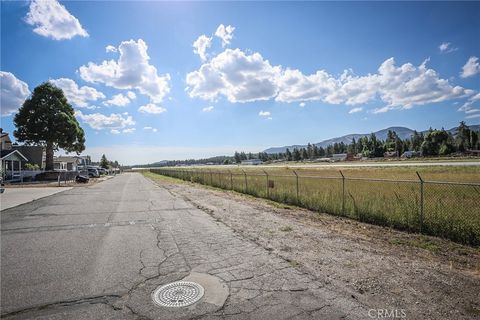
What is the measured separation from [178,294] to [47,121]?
44399 millimetres

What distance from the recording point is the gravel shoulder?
13.0 feet

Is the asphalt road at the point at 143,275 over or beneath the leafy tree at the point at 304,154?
beneath

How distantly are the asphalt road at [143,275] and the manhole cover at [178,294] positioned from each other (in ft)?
0.41

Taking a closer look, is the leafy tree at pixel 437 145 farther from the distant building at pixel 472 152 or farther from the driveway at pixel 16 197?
the driveway at pixel 16 197

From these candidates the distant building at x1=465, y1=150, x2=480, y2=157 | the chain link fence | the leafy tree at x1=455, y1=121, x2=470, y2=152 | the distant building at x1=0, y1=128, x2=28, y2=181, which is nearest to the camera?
the chain link fence

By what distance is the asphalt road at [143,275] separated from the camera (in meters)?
3.71

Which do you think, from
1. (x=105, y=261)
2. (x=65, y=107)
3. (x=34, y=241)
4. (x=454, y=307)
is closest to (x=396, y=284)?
(x=454, y=307)

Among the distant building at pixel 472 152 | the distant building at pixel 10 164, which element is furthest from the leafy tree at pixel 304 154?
the distant building at pixel 10 164

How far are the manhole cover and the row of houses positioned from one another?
106 feet

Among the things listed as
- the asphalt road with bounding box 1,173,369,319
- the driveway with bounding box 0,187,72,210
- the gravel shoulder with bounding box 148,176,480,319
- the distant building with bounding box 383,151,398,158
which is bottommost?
the gravel shoulder with bounding box 148,176,480,319

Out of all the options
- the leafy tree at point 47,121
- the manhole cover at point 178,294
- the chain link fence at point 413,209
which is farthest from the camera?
the leafy tree at point 47,121

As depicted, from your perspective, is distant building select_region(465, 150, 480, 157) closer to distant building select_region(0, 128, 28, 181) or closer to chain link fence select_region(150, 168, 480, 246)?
chain link fence select_region(150, 168, 480, 246)

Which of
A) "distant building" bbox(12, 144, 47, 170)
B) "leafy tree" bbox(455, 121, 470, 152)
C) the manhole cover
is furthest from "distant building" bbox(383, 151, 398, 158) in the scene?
the manhole cover

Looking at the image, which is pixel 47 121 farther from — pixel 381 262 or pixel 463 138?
pixel 463 138
